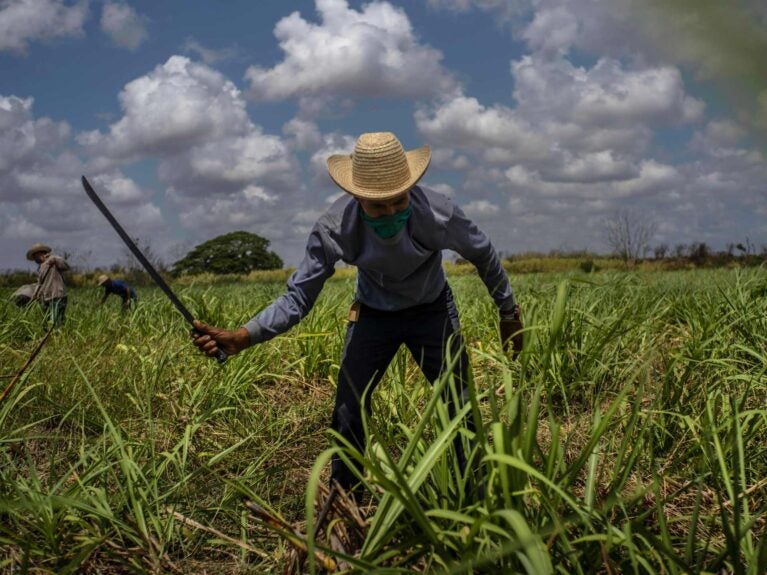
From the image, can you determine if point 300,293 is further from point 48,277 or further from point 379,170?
point 48,277

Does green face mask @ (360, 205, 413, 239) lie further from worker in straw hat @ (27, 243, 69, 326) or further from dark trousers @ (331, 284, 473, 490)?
worker in straw hat @ (27, 243, 69, 326)

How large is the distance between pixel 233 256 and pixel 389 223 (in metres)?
48.2

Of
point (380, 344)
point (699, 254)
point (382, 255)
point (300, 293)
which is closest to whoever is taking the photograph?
point (382, 255)

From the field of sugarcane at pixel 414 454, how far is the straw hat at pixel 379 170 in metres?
0.71

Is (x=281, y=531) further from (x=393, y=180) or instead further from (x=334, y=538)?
(x=393, y=180)

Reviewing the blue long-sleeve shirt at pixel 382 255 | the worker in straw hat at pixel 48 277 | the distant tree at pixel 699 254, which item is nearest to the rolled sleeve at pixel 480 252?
the blue long-sleeve shirt at pixel 382 255

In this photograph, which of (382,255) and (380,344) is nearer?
(382,255)

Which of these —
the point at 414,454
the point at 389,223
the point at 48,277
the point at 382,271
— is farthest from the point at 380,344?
the point at 48,277

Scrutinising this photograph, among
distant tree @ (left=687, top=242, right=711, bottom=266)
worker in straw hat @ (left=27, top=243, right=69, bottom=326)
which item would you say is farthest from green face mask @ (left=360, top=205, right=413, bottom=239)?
distant tree @ (left=687, top=242, right=711, bottom=266)

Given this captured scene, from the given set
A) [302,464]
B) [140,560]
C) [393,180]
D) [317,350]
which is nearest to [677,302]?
[317,350]

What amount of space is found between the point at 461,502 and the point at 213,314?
379 centimetres

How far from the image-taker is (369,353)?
2.78 metres

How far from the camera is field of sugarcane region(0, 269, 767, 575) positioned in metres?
1.60

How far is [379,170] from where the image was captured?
239 cm
